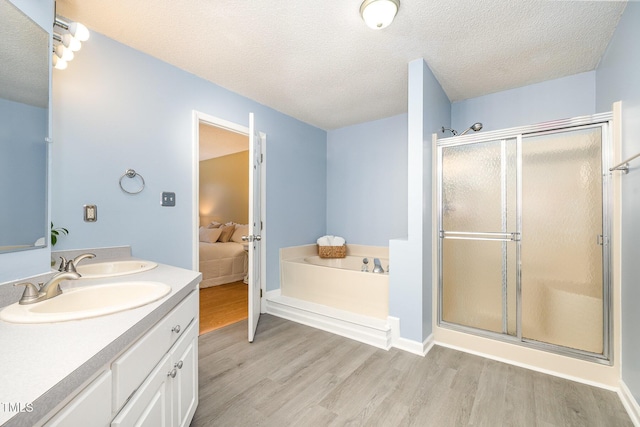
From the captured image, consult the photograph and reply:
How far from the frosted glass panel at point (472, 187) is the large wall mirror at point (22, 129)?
8.80 ft

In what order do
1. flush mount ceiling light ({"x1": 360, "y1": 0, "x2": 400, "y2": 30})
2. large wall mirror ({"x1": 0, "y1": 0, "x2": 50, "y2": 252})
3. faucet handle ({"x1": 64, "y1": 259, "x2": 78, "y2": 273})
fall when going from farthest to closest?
flush mount ceiling light ({"x1": 360, "y1": 0, "x2": 400, "y2": 30}), faucet handle ({"x1": 64, "y1": 259, "x2": 78, "y2": 273}), large wall mirror ({"x1": 0, "y1": 0, "x2": 50, "y2": 252})

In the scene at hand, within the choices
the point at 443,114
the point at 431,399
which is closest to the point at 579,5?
the point at 443,114

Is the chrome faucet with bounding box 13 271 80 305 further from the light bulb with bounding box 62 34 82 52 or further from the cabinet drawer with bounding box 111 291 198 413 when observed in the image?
the light bulb with bounding box 62 34 82 52

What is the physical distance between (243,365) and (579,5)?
3248mm

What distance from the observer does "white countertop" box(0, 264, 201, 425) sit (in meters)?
0.50

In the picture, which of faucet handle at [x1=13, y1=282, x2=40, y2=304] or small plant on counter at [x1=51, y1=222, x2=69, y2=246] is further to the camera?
small plant on counter at [x1=51, y1=222, x2=69, y2=246]

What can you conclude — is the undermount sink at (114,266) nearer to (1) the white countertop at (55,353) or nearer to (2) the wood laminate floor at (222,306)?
(1) the white countertop at (55,353)

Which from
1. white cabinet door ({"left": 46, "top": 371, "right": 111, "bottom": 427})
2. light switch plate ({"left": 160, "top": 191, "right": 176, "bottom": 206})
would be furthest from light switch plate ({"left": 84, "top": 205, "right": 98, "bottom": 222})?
white cabinet door ({"left": 46, "top": 371, "right": 111, "bottom": 427})

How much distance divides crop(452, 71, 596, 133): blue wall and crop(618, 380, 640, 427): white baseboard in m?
2.18

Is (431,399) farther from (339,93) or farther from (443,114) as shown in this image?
(339,93)

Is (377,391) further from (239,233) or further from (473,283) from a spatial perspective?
(239,233)

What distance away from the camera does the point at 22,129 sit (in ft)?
3.67

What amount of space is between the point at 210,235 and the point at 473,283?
4.41 m

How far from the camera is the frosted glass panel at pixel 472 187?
2.26 metres
